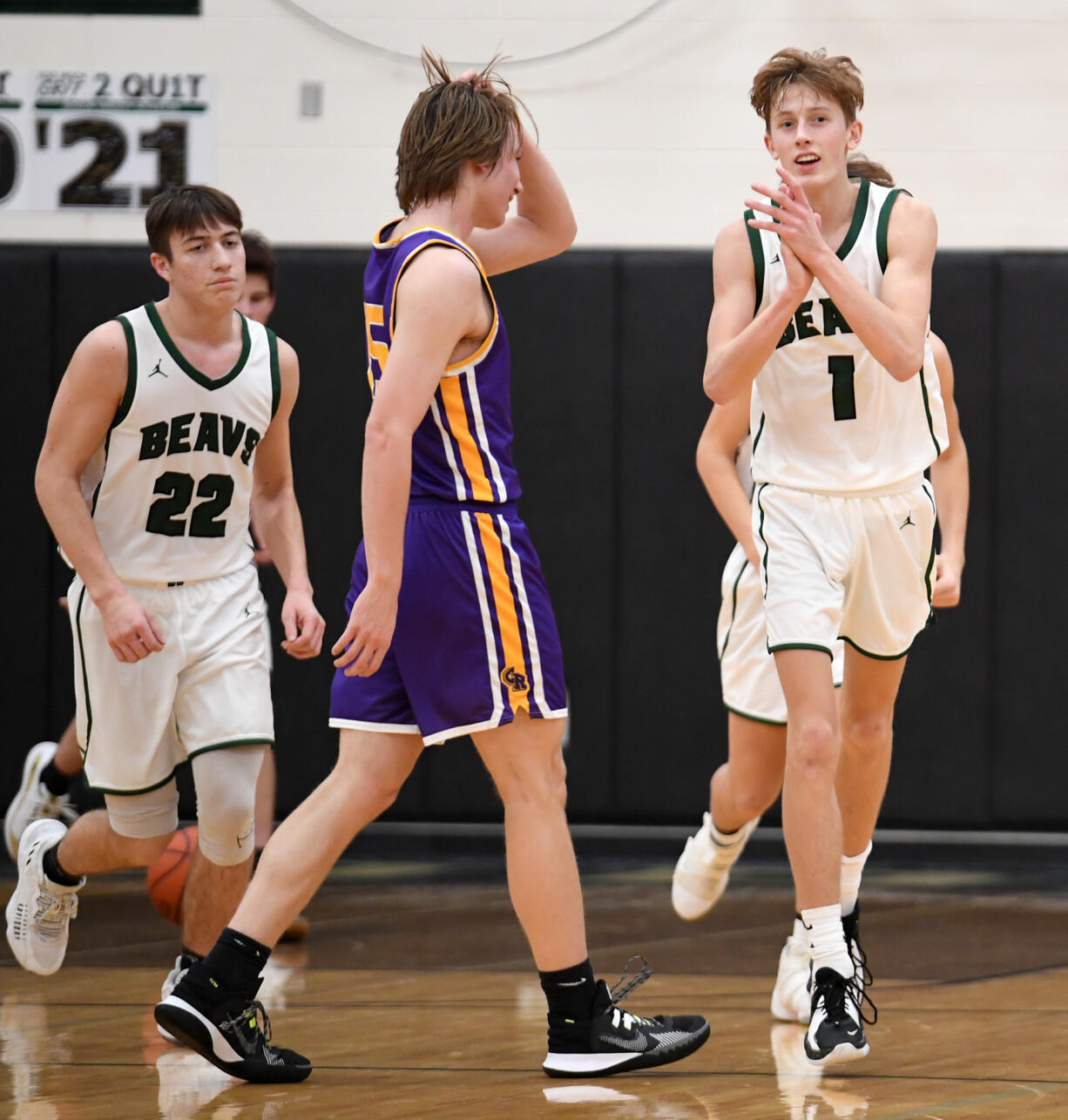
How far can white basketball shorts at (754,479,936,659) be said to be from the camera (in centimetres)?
337

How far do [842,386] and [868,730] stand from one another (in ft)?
2.44

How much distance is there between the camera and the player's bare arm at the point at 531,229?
133 inches

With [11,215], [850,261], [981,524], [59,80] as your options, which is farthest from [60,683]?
[850,261]

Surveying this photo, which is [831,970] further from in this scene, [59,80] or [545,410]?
[59,80]

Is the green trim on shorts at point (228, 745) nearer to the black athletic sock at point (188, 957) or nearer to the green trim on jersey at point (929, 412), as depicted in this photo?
the black athletic sock at point (188, 957)

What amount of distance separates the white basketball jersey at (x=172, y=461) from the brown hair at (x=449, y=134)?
28.6 inches

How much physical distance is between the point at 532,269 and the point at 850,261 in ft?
10.1

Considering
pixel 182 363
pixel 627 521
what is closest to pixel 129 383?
pixel 182 363

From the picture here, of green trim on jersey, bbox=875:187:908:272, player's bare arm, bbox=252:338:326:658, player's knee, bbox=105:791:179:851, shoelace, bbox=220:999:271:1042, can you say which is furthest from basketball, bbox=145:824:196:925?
green trim on jersey, bbox=875:187:908:272

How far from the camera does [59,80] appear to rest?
6.60 metres

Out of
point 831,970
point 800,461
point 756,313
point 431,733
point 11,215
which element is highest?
point 11,215

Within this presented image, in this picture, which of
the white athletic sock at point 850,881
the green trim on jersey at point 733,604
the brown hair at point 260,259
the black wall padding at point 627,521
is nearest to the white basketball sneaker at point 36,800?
the black wall padding at point 627,521

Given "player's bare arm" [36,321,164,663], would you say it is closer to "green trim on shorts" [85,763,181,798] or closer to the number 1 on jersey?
"green trim on shorts" [85,763,181,798]

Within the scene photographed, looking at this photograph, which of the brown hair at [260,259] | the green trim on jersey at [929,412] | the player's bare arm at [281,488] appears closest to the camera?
Result: the green trim on jersey at [929,412]
